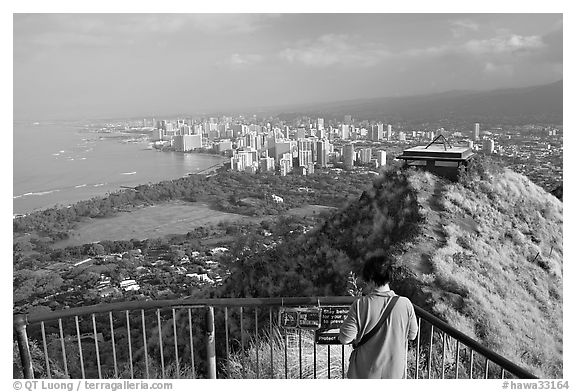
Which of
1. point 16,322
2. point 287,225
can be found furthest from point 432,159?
point 16,322

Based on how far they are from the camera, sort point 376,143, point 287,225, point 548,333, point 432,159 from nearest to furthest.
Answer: point 548,333 → point 432,159 → point 287,225 → point 376,143

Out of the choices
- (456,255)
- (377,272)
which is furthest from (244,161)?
(377,272)

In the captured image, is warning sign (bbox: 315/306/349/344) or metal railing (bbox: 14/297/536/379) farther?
metal railing (bbox: 14/297/536/379)

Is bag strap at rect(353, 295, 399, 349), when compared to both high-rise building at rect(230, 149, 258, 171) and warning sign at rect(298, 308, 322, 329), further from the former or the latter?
high-rise building at rect(230, 149, 258, 171)

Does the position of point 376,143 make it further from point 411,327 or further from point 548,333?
point 411,327

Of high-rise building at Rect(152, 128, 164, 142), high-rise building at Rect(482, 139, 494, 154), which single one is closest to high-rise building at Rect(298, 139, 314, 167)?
high-rise building at Rect(152, 128, 164, 142)

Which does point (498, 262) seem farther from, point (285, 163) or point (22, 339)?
point (22, 339)
